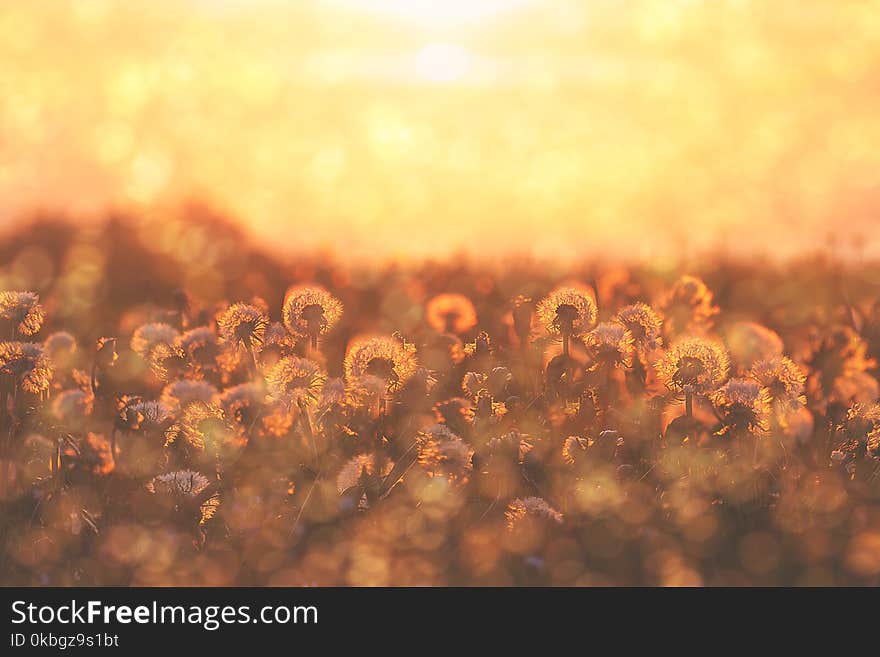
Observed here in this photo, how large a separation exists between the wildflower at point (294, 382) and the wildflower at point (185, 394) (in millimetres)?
152

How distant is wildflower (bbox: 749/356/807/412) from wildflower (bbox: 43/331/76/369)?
178 centimetres

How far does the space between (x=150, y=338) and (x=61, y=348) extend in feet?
0.75

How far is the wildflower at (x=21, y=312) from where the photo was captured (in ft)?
9.03

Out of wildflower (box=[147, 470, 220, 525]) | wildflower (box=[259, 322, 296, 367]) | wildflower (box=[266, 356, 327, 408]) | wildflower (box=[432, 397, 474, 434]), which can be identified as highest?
wildflower (box=[259, 322, 296, 367])

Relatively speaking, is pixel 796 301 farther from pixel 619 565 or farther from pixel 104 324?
pixel 104 324

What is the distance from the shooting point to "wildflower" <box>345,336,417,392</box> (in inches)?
108

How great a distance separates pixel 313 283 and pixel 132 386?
55cm

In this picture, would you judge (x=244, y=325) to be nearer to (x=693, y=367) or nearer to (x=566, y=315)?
(x=566, y=315)

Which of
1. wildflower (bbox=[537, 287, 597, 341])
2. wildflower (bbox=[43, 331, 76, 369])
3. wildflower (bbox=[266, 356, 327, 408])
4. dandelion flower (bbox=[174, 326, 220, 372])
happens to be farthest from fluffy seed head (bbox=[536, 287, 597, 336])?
wildflower (bbox=[43, 331, 76, 369])

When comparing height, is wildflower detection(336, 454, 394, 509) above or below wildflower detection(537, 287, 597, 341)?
below

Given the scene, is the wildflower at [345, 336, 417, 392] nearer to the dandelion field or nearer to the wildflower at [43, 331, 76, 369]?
the dandelion field

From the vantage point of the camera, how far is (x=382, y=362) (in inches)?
108

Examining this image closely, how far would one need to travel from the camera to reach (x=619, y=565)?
2.52 m
